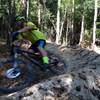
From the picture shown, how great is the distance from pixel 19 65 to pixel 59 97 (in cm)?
433

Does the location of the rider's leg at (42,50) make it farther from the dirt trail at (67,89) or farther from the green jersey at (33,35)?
the dirt trail at (67,89)

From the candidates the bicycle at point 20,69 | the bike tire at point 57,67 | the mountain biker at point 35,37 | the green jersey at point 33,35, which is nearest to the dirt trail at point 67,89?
the bicycle at point 20,69

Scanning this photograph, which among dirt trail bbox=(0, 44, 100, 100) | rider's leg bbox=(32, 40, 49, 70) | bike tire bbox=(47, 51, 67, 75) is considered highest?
dirt trail bbox=(0, 44, 100, 100)

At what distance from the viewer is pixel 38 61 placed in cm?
928

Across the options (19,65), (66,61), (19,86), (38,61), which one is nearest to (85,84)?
(19,86)

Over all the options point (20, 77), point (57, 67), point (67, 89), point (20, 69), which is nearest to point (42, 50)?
point (20, 69)

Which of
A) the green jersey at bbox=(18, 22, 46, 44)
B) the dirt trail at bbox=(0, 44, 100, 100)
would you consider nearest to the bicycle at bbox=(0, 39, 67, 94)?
the green jersey at bbox=(18, 22, 46, 44)

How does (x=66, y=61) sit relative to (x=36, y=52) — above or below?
below

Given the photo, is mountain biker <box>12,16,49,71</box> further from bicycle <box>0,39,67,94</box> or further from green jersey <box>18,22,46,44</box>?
bicycle <box>0,39,67,94</box>

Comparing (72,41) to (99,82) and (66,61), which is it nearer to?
(66,61)

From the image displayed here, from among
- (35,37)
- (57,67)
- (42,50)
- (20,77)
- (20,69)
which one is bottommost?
(57,67)

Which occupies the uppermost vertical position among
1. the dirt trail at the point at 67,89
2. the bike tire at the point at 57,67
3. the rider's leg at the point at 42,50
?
the dirt trail at the point at 67,89

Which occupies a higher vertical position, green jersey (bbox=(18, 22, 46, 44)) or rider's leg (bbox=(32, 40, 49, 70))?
green jersey (bbox=(18, 22, 46, 44))

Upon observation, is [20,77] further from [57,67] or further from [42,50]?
[57,67]
